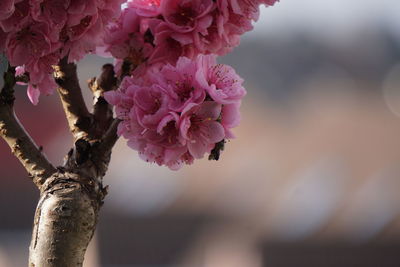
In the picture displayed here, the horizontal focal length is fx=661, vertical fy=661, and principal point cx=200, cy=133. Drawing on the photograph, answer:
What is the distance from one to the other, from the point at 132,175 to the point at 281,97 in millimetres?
2729

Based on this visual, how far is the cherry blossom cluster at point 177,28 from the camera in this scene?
0.86 meters

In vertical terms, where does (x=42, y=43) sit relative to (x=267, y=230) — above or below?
below

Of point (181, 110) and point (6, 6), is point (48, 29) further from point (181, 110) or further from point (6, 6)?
point (181, 110)

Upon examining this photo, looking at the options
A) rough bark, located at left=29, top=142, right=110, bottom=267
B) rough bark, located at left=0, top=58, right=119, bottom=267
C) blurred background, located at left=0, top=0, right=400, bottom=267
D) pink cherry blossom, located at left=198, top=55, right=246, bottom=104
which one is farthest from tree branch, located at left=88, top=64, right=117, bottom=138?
blurred background, located at left=0, top=0, right=400, bottom=267

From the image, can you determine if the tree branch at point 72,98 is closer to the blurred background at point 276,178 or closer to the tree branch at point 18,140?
the tree branch at point 18,140

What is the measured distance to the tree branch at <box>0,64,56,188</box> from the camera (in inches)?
35.6

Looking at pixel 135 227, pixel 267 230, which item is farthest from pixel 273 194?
pixel 135 227

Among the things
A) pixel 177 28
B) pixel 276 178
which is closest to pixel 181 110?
pixel 177 28

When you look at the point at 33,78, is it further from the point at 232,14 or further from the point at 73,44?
the point at 232,14

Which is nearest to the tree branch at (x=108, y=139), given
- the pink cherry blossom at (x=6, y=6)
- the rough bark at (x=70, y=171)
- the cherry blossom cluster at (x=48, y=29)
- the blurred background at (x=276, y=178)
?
the rough bark at (x=70, y=171)

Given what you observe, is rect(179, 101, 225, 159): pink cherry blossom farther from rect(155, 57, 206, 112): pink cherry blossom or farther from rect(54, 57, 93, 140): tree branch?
rect(54, 57, 93, 140): tree branch

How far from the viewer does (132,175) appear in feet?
24.2

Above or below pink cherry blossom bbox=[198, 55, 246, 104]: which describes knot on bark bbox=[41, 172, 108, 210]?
below

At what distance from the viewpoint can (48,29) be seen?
818mm
